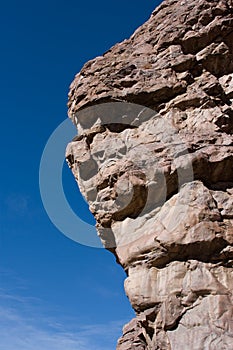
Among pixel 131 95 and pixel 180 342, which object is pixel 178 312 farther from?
pixel 131 95

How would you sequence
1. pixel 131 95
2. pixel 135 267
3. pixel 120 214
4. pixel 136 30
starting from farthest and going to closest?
1. pixel 136 30
2. pixel 131 95
3. pixel 120 214
4. pixel 135 267

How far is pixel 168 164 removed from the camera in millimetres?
13289

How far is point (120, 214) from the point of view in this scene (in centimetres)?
1411

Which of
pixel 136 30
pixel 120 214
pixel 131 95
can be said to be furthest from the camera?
pixel 136 30

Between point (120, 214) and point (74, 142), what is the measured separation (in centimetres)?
442

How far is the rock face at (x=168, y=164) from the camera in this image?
11516 millimetres

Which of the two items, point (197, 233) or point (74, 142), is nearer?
point (197, 233)

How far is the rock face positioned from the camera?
11.5m

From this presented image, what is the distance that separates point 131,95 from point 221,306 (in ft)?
28.7

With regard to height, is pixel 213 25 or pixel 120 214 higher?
pixel 213 25

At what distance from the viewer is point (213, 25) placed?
1588 cm

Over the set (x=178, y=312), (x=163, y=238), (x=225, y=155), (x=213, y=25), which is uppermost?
(x=213, y=25)

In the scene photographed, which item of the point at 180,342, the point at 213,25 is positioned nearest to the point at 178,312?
the point at 180,342

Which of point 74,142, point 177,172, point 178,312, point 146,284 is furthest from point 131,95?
point 178,312
